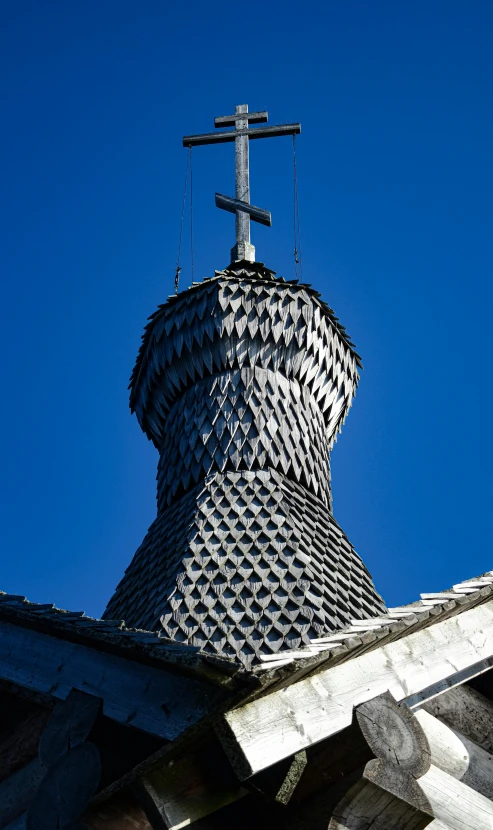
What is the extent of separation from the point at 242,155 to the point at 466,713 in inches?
487

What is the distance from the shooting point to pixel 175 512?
37.6ft

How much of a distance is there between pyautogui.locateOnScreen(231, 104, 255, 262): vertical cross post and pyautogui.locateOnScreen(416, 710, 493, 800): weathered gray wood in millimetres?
10070

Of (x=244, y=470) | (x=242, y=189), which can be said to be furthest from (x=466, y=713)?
(x=242, y=189)

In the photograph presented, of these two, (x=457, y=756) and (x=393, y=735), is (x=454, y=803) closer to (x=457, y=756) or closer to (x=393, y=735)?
(x=457, y=756)

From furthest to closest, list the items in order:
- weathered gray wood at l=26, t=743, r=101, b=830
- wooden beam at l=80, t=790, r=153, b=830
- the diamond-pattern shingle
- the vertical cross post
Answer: the vertical cross post, the diamond-pattern shingle, weathered gray wood at l=26, t=743, r=101, b=830, wooden beam at l=80, t=790, r=153, b=830

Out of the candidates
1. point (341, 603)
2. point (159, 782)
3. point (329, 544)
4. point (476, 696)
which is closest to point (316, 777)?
point (159, 782)

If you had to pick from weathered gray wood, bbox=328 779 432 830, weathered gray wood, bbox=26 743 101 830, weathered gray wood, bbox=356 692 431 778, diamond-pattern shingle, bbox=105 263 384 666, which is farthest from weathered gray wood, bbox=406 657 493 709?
diamond-pattern shingle, bbox=105 263 384 666

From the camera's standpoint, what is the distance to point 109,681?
4.12 metres

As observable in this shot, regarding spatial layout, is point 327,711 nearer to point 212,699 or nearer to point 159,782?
point 212,699

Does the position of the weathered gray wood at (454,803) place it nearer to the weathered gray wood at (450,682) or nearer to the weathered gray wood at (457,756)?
the weathered gray wood at (457,756)

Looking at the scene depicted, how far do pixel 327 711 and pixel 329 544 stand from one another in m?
7.43

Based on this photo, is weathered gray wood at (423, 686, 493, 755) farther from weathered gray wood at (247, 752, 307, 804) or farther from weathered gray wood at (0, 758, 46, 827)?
weathered gray wood at (0, 758, 46, 827)

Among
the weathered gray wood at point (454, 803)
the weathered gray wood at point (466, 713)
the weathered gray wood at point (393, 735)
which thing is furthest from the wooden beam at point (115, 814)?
the weathered gray wood at point (466, 713)

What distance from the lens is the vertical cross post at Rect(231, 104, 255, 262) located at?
14295 millimetres
